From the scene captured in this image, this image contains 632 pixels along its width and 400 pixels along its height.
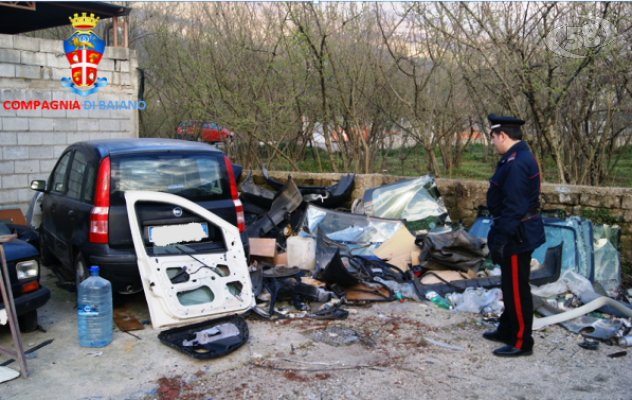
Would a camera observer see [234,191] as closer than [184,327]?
No

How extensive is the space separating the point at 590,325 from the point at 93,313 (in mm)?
4213

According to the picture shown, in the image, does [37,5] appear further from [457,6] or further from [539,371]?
[539,371]

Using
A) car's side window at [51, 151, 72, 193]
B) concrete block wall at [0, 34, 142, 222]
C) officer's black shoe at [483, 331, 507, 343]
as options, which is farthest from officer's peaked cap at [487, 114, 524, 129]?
concrete block wall at [0, 34, 142, 222]

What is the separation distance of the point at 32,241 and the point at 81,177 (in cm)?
185

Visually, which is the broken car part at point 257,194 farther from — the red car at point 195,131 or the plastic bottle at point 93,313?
the red car at point 195,131

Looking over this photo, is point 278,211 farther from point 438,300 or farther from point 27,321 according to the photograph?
point 27,321

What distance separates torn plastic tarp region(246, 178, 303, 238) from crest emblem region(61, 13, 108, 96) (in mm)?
4253

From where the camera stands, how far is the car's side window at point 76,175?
16.6ft

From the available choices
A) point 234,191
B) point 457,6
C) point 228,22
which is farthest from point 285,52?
point 234,191

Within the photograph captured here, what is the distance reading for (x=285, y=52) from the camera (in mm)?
10688

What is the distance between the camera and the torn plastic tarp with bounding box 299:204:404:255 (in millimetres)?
6641

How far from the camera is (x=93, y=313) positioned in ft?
13.5

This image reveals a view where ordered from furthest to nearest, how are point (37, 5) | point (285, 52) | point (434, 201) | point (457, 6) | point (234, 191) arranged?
point (285, 52), point (37, 5), point (457, 6), point (434, 201), point (234, 191)

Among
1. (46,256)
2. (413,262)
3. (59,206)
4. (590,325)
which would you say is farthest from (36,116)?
(590,325)
